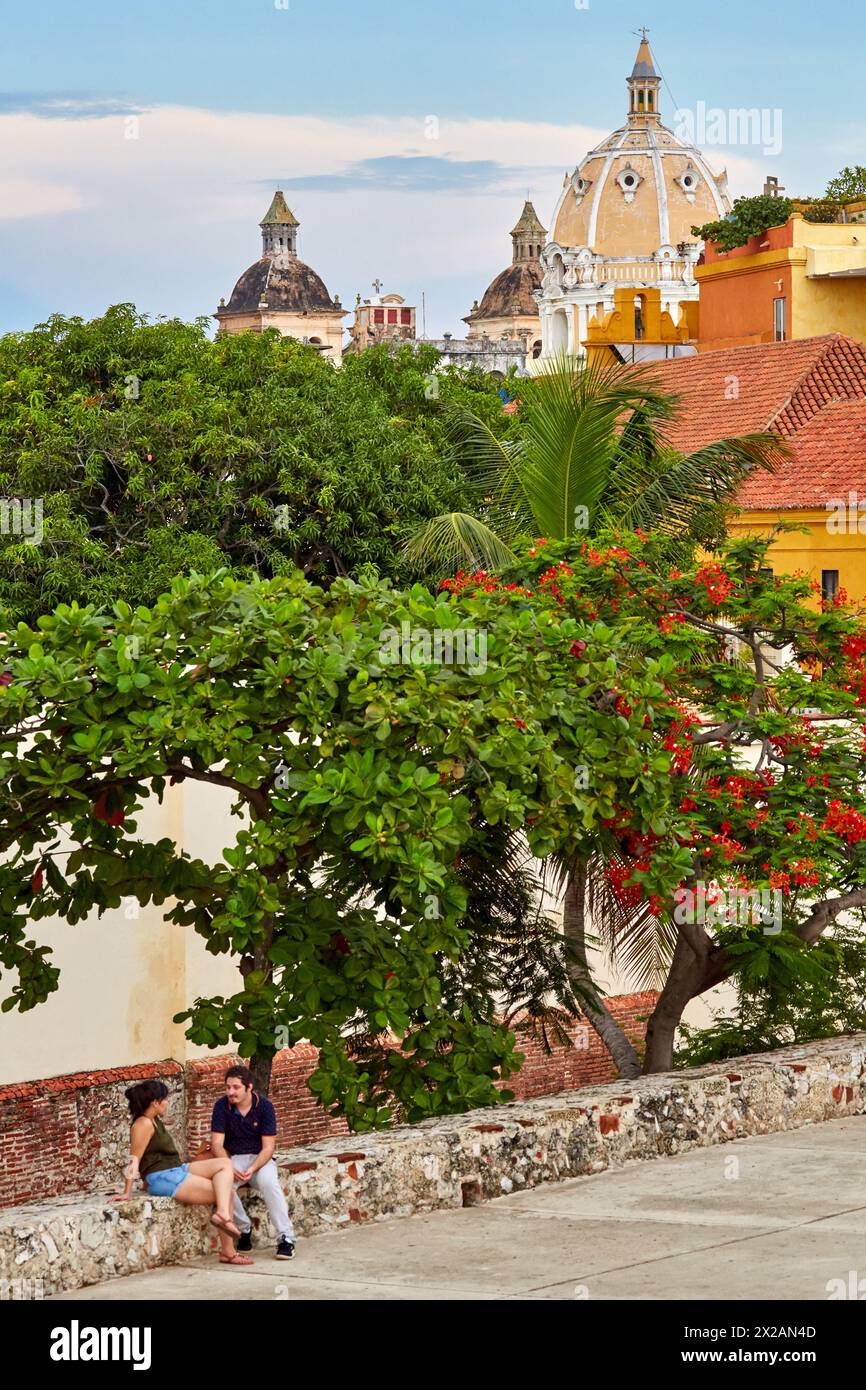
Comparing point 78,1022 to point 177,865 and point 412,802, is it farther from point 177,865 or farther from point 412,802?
point 412,802

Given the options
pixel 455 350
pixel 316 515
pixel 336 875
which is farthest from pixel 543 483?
pixel 455 350

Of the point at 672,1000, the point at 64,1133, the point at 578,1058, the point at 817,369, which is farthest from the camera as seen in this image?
the point at 817,369

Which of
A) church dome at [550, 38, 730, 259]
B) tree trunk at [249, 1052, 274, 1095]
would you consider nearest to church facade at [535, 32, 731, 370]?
church dome at [550, 38, 730, 259]

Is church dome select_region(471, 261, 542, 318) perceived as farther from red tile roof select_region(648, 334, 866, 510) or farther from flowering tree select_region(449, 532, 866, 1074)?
flowering tree select_region(449, 532, 866, 1074)

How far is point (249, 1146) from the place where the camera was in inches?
359

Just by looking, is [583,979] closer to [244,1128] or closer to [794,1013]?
[794,1013]

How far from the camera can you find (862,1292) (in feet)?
25.6

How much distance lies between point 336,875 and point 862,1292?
17.9 feet

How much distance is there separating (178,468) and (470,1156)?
22309 millimetres

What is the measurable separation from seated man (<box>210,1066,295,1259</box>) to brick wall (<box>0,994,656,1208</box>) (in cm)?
756

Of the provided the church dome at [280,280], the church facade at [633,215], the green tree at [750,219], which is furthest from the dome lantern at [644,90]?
the green tree at [750,219]

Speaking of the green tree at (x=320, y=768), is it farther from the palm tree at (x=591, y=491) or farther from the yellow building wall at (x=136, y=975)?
the yellow building wall at (x=136, y=975)

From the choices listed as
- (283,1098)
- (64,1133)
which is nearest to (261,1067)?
(64,1133)

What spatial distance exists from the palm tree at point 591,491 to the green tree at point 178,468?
32.7 ft
